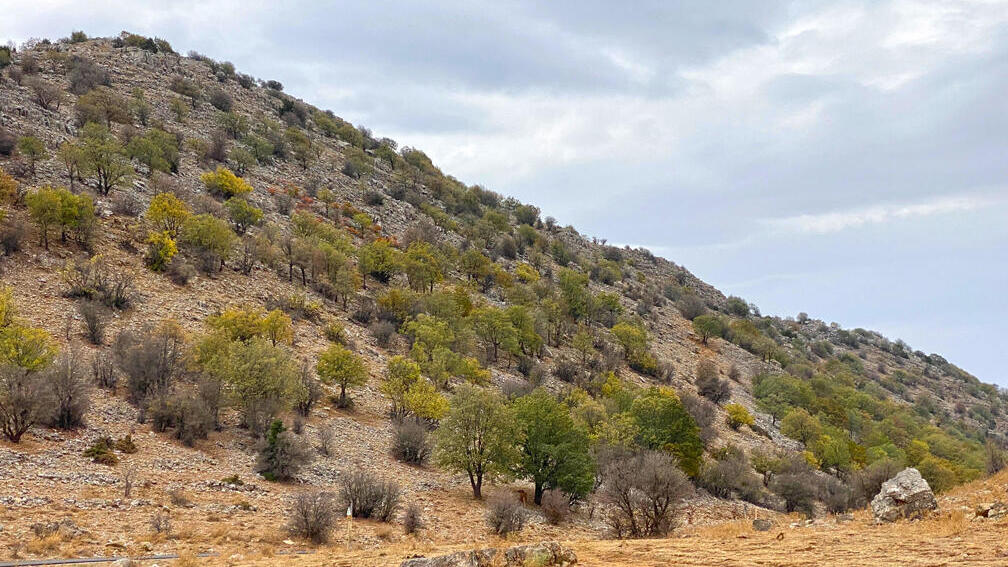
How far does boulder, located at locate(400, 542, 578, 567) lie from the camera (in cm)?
962

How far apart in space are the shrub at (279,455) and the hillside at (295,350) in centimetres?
44

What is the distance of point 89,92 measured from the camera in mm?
58719

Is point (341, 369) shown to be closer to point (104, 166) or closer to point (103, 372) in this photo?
point (103, 372)

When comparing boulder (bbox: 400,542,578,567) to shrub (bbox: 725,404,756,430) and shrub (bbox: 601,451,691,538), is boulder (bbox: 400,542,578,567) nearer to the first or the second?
shrub (bbox: 601,451,691,538)

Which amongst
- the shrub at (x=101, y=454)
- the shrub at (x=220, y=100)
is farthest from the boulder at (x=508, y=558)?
the shrub at (x=220, y=100)

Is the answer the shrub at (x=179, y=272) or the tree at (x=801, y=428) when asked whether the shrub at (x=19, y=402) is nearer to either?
the shrub at (x=179, y=272)

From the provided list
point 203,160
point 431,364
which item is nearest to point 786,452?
point 431,364

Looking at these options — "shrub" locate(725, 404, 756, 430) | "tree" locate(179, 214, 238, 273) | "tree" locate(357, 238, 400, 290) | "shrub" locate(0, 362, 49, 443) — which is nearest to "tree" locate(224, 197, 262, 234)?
"tree" locate(179, 214, 238, 273)

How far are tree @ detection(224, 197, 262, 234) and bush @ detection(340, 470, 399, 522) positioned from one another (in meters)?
32.0

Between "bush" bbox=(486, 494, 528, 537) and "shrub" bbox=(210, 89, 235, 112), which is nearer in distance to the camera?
"bush" bbox=(486, 494, 528, 537)

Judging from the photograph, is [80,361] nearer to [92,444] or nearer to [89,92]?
[92,444]

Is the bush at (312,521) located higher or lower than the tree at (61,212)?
lower

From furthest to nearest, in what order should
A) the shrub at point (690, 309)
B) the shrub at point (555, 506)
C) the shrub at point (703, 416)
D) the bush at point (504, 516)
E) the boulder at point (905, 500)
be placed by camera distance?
the shrub at point (690, 309) < the shrub at point (703, 416) < the shrub at point (555, 506) < the bush at point (504, 516) < the boulder at point (905, 500)

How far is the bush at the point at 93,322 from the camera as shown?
2697 cm
